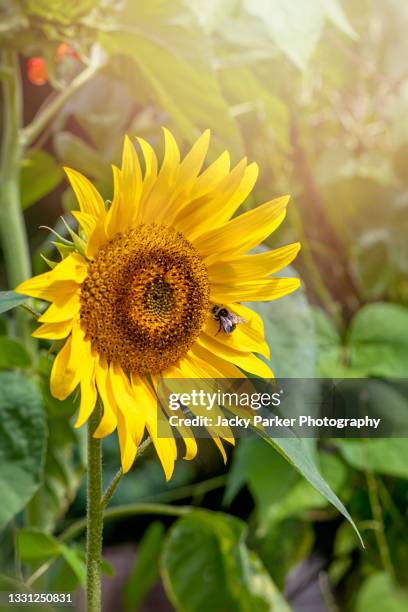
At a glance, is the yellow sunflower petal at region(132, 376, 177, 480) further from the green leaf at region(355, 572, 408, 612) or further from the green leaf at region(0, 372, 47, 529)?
the green leaf at region(355, 572, 408, 612)

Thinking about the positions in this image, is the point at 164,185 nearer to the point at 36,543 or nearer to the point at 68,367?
the point at 68,367

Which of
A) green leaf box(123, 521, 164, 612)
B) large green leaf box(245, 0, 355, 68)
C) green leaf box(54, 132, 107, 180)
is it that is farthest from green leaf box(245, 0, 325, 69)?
green leaf box(123, 521, 164, 612)

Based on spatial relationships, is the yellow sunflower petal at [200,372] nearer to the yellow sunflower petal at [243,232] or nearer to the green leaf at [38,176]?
the yellow sunflower petal at [243,232]

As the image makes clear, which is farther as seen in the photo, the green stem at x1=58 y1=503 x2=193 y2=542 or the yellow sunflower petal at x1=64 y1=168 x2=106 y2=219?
the green stem at x1=58 y1=503 x2=193 y2=542

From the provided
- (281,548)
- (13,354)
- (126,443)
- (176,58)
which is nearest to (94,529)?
(126,443)

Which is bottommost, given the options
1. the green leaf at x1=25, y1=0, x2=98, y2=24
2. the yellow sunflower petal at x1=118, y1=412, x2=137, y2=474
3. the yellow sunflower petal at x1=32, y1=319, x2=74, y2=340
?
the yellow sunflower petal at x1=118, y1=412, x2=137, y2=474

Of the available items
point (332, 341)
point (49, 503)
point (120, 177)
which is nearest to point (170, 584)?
point (49, 503)

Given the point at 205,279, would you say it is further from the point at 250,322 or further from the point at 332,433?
the point at 332,433
